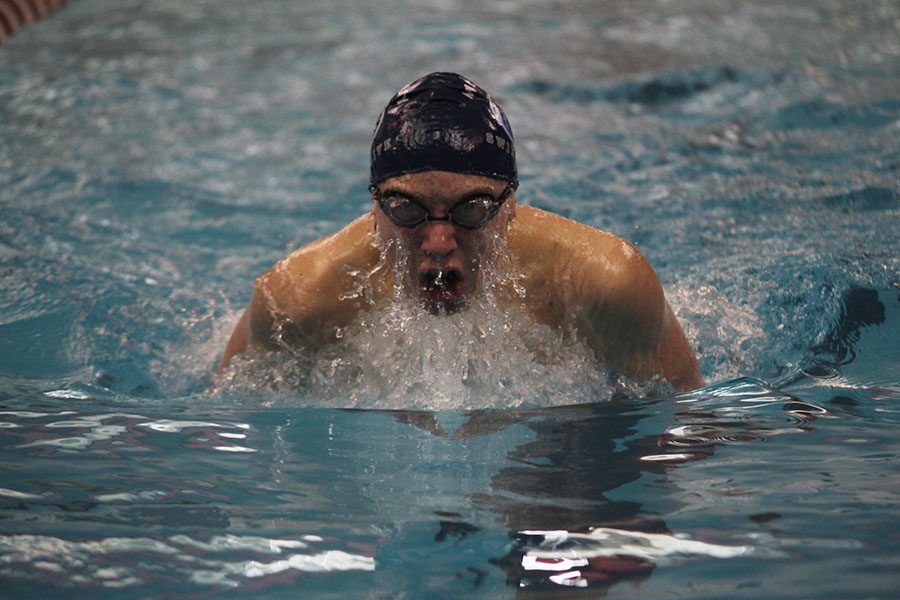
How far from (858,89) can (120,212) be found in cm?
388

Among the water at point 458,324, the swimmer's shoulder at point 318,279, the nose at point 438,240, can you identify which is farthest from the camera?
the swimmer's shoulder at point 318,279

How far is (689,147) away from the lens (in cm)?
525

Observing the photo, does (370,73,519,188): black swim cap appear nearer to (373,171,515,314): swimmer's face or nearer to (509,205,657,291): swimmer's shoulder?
(373,171,515,314): swimmer's face

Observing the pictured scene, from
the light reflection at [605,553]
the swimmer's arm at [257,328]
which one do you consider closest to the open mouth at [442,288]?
the swimmer's arm at [257,328]

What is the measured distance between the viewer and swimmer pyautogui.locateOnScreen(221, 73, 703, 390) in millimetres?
2621

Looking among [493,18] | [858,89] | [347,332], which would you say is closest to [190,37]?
[493,18]

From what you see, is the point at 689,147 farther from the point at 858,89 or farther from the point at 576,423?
the point at 576,423

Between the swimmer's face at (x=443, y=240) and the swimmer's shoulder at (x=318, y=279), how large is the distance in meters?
0.21

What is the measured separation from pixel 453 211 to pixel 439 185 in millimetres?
72

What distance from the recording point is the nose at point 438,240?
256 centimetres

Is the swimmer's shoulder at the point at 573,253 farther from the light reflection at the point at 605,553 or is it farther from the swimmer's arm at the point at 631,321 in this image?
the light reflection at the point at 605,553

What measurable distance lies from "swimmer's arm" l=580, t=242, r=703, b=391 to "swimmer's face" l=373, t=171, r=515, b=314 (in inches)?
11.4

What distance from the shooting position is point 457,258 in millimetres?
2615

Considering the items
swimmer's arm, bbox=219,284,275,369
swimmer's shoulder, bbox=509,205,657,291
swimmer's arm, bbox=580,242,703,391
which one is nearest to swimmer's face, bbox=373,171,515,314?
swimmer's shoulder, bbox=509,205,657,291
